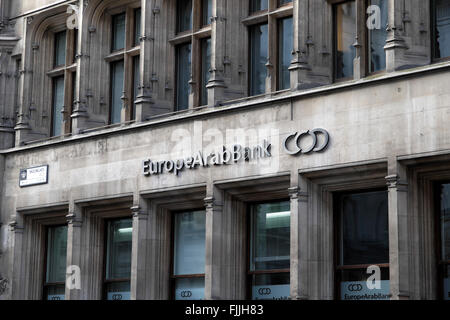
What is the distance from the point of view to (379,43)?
26141mm

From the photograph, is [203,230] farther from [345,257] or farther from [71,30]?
[71,30]

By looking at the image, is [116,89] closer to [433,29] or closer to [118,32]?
[118,32]

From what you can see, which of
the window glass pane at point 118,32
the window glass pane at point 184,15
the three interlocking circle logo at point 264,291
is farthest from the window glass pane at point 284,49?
the window glass pane at point 118,32

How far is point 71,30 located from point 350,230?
12362 millimetres

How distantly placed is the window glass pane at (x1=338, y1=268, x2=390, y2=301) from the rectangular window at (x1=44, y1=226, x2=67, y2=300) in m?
10.2

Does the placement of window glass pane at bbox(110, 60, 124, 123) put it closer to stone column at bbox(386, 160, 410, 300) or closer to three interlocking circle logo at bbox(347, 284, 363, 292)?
three interlocking circle logo at bbox(347, 284, 363, 292)

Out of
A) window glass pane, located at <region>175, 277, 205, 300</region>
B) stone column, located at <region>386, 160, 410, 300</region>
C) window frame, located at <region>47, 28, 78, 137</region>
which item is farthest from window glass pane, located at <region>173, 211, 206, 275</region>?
stone column, located at <region>386, 160, 410, 300</region>

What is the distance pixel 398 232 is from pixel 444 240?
Result: 121cm

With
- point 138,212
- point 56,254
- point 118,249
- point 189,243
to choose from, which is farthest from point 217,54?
point 56,254

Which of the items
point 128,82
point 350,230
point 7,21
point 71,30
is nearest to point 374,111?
point 350,230

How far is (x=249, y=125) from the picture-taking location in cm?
2728

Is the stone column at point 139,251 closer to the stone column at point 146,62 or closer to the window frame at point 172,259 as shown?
the window frame at point 172,259

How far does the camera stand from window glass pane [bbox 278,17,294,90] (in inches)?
1107

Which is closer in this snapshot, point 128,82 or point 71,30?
point 128,82
